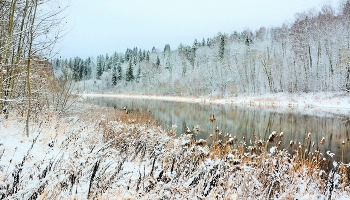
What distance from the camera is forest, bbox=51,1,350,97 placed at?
33.3 m

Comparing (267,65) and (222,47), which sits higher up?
(222,47)

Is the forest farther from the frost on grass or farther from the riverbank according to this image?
the frost on grass

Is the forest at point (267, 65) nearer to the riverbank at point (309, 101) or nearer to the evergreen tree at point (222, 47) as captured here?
the evergreen tree at point (222, 47)

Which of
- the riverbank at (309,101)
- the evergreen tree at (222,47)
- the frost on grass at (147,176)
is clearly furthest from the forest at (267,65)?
the frost on grass at (147,176)

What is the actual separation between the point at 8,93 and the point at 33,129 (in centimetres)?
137

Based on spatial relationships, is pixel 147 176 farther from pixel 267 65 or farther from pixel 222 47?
pixel 222 47

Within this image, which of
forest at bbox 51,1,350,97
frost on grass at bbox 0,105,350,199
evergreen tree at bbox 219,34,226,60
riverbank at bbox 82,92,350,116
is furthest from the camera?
evergreen tree at bbox 219,34,226,60

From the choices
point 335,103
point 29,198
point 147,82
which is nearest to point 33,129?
point 29,198

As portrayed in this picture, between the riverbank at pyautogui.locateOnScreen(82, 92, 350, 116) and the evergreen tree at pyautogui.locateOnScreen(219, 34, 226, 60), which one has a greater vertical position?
the evergreen tree at pyautogui.locateOnScreen(219, 34, 226, 60)

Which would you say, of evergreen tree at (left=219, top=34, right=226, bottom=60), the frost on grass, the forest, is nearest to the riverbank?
the forest

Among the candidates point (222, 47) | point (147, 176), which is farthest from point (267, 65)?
point (147, 176)

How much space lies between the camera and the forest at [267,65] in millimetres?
33344

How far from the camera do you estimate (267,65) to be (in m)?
42.4

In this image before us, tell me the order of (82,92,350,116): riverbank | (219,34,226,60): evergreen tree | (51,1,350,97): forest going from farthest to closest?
(219,34,226,60): evergreen tree
(51,1,350,97): forest
(82,92,350,116): riverbank
